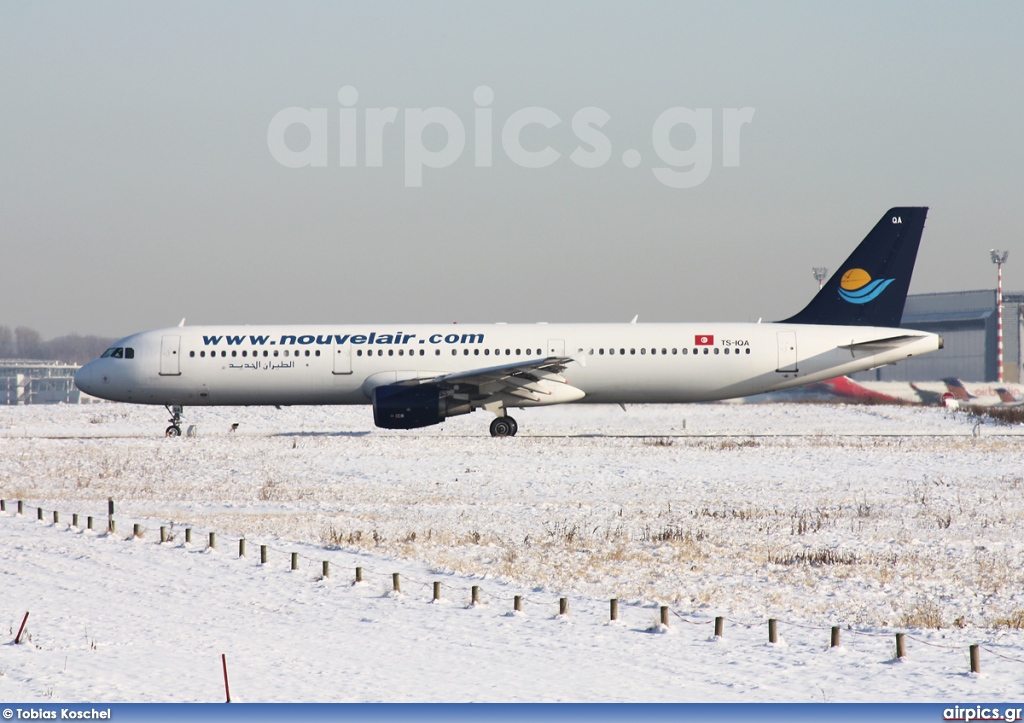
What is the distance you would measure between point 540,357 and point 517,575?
71.3 feet

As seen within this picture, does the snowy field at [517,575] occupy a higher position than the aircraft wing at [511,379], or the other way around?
the aircraft wing at [511,379]

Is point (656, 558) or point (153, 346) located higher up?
point (153, 346)

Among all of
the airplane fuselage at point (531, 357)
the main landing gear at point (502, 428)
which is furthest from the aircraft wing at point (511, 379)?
the main landing gear at point (502, 428)

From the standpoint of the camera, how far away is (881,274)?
120 feet

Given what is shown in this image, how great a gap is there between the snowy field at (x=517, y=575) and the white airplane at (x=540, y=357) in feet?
19.7

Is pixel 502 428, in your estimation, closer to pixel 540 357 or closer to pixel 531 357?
pixel 531 357

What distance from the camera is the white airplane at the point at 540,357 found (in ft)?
116

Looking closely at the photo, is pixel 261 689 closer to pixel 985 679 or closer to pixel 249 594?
pixel 249 594

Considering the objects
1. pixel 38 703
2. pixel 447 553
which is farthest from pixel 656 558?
pixel 38 703

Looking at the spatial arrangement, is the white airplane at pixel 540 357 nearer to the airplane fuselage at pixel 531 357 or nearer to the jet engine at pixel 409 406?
the airplane fuselage at pixel 531 357

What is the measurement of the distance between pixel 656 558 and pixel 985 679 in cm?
609

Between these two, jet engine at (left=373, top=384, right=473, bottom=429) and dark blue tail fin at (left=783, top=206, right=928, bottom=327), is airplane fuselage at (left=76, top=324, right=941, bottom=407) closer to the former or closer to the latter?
dark blue tail fin at (left=783, top=206, right=928, bottom=327)

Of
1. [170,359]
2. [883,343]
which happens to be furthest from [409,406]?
[883,343]

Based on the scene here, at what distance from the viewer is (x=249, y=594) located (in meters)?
12.8
